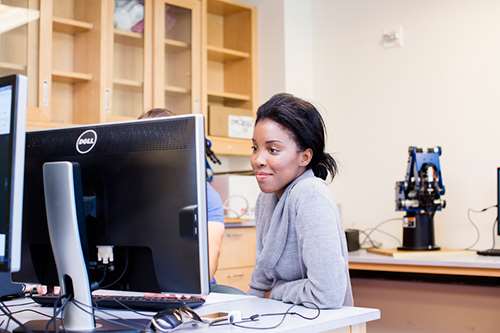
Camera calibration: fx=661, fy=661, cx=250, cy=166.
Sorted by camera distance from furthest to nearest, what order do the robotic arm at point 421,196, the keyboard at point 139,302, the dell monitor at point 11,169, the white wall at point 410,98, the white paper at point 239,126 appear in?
the white paper at point 239,126 → the white wall at point 410,98 → the robotic arm at point 421,196 → the keyboard at point 139,302 → the dell monitor at point 11,169

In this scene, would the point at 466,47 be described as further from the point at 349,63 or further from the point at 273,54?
the point at 273,54

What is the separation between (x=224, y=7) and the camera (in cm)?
439

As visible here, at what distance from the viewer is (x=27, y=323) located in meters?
1.28

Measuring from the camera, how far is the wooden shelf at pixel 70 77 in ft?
11.5

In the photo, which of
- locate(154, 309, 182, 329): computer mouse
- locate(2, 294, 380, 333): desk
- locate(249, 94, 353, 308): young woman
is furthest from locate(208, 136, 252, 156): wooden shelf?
locate(154, 309, 182, 329): computer mouse

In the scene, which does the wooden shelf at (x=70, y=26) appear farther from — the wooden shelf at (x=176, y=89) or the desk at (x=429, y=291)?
the desk at (x=429, y=291)

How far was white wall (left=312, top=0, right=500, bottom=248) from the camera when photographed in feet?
11.4

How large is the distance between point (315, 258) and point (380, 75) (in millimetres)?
2608

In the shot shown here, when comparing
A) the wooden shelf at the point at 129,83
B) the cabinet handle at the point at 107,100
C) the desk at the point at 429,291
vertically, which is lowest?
the desk at the point at 429,291

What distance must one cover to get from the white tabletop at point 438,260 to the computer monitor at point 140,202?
1767mm

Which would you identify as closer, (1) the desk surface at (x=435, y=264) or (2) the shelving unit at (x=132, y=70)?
(1) the desk surface at (x=435, y=264)

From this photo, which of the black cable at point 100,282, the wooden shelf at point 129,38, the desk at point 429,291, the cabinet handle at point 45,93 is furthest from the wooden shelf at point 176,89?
the black cable at point 100,282

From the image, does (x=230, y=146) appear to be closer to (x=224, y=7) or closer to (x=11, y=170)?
(x=224, y=7)

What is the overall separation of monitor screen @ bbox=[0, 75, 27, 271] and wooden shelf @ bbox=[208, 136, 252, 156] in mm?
2860
